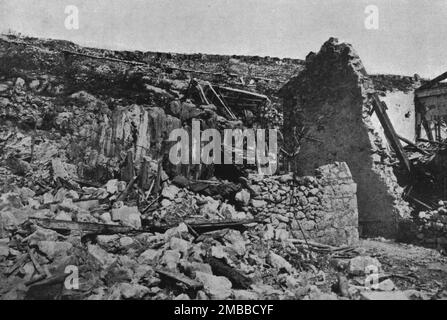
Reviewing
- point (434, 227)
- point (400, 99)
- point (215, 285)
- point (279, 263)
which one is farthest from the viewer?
point (400, 99)

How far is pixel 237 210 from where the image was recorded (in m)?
6.09

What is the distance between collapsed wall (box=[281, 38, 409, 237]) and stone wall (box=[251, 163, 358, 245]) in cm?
143

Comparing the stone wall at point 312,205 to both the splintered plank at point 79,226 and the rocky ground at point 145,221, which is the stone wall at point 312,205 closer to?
the rocky ground at point 145,221

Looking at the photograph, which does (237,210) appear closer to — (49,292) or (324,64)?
(49,292)

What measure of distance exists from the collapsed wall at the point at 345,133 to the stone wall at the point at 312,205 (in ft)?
4.68

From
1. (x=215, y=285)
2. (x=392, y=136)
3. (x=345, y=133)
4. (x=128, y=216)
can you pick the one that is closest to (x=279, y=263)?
(x=215, y=285)

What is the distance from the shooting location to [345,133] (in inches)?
304

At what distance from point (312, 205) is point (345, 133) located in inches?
101

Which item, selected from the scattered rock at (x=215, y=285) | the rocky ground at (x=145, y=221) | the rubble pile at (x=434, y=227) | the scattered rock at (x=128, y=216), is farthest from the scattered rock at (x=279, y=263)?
the rubble pile at (x=434, y=227)

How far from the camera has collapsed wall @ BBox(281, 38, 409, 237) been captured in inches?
283

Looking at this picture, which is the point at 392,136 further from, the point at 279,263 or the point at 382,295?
the point at 279,263

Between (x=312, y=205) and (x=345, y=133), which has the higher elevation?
(x=345, y=133)
